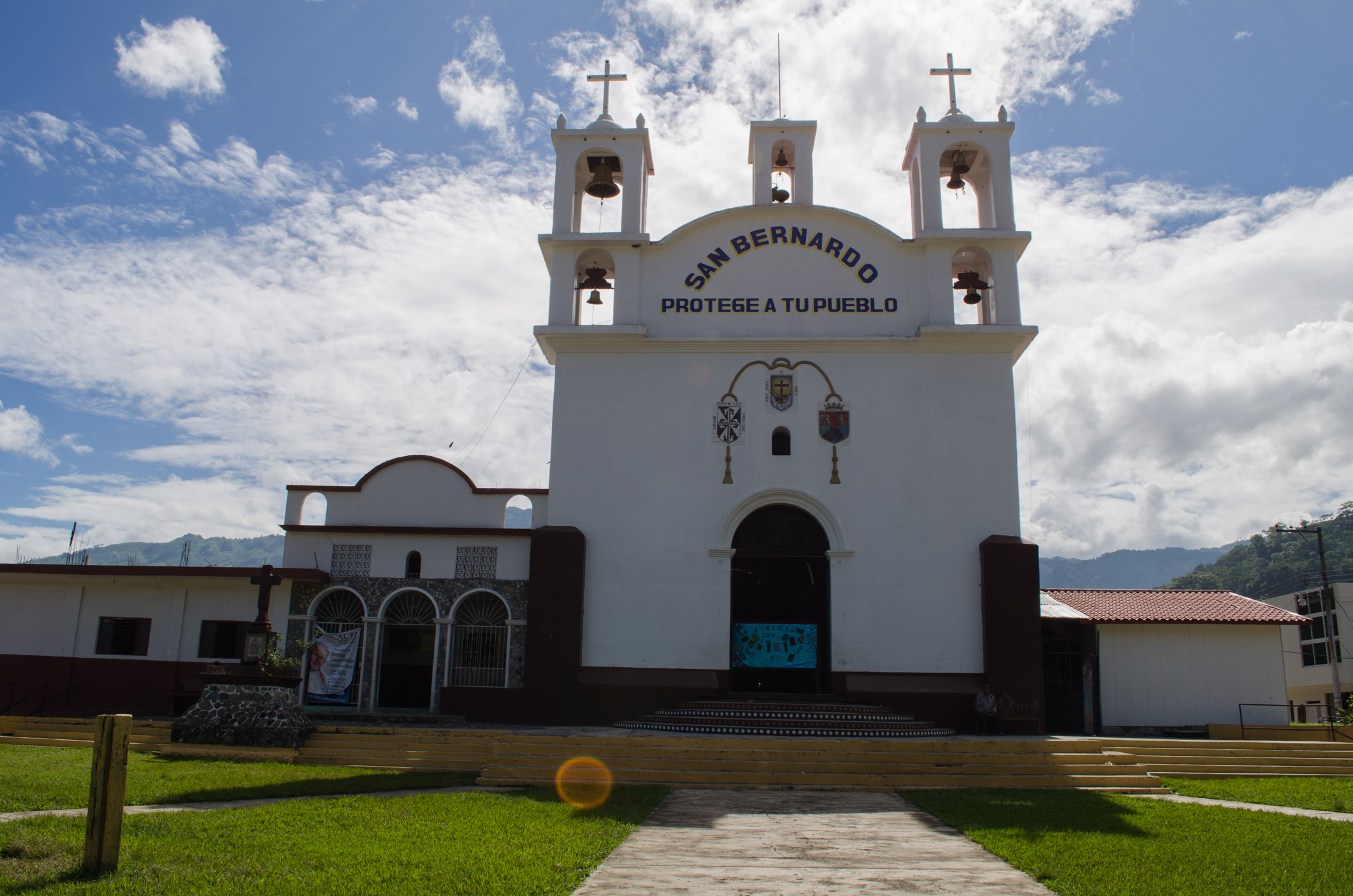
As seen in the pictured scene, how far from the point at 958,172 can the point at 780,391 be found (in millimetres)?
6806

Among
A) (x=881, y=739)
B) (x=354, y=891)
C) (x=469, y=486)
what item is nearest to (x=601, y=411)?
(x=469, y=486)

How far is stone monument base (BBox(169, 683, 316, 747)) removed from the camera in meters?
14.6

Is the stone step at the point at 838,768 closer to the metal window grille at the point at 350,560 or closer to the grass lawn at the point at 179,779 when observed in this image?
the grass lawn at the point at 179,779

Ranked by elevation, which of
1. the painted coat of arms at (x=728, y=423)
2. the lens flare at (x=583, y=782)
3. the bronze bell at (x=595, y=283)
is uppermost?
the bronze bell at (x=595, y=283)

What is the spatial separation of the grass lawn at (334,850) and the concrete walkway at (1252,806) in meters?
7.13

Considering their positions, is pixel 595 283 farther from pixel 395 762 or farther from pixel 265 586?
pixel 395 762

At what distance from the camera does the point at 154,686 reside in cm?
1894

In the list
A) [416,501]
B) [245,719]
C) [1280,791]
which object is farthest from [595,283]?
[1280,791]

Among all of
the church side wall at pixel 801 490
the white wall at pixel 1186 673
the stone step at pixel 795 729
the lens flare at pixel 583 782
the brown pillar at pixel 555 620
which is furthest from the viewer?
the white wall at pixel 1186 673

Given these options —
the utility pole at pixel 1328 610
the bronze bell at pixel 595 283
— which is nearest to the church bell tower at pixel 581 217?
the bronze bell at pixel 595 283

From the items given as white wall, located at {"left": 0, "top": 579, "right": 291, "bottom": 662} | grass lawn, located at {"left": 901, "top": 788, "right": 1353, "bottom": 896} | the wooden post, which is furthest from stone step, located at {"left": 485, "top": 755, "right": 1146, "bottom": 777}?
white wall, located at {"left": 0, "top": 579, "right": 291, "bottom": 662}

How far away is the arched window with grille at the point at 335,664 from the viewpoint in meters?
18.5

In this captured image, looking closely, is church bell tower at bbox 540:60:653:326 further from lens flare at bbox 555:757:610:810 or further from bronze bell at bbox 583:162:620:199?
lens flare at bbox 555:757:610:810

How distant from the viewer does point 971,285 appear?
2070cm
